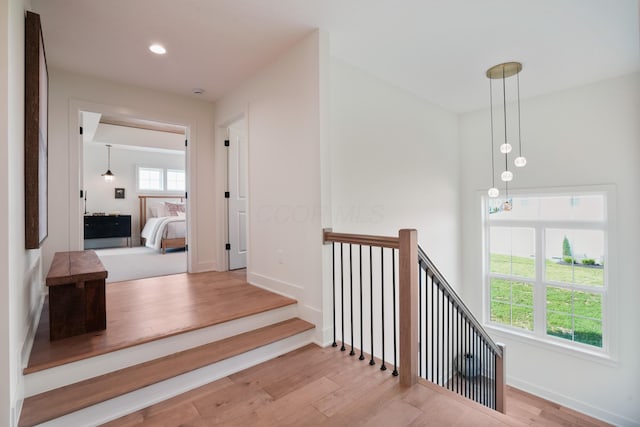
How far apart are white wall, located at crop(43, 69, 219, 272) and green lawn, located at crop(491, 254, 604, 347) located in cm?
429

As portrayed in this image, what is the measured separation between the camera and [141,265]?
188 inches

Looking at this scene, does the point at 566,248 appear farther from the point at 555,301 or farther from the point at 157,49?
the point at 157,49

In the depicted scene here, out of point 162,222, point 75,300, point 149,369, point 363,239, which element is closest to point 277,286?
point 363,239

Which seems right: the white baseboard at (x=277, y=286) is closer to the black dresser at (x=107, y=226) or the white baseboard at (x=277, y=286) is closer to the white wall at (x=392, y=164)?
the white wall at (x=392, y=164)

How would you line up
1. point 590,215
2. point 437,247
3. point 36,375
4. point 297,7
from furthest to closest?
point 437,247, point 590,215, point 297,7, point 36,375

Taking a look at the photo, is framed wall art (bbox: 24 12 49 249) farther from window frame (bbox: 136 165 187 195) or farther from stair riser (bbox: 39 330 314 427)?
window frame (bbox: 136 165 187 195)

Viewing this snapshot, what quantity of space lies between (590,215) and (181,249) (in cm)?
716

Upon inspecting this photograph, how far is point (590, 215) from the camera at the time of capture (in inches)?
155

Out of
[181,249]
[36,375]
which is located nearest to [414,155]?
[36,375]

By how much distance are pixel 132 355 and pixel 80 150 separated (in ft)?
8.24

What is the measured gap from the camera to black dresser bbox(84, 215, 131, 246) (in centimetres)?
675

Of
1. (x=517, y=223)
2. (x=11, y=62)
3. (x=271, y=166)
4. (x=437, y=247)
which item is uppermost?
(x=11, y=62)

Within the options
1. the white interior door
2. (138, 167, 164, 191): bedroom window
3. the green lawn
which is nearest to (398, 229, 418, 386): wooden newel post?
the white interior door

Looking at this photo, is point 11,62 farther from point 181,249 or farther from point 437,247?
point 181,249
